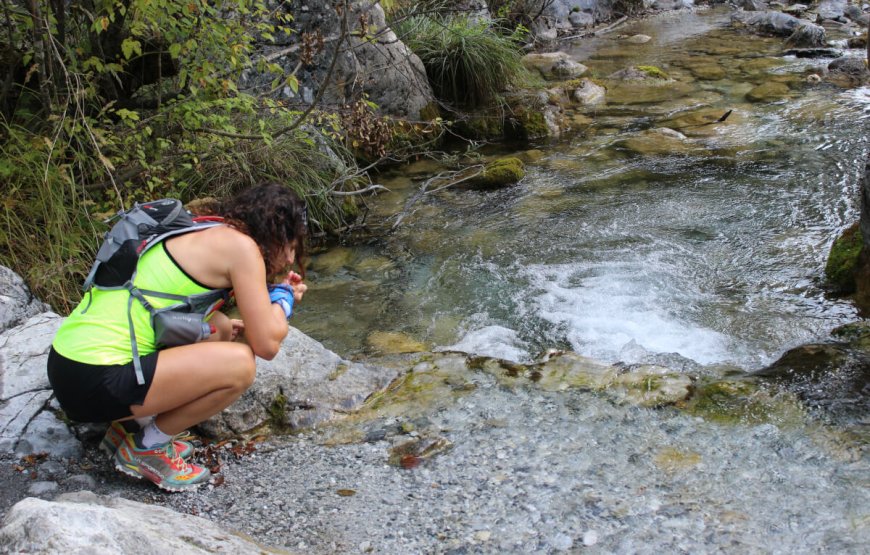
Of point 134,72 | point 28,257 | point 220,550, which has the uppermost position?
point 134,72

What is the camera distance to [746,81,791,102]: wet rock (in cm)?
1027

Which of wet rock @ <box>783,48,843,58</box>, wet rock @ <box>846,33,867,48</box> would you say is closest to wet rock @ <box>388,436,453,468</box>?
wet rock @ <box>783,48,843,58</box>

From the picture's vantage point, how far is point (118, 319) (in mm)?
2684

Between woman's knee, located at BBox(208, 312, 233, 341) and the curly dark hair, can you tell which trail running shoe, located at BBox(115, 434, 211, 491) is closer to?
woman's knee, located at BBox(208, 312, 233, 341)

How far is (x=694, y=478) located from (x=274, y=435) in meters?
2.01

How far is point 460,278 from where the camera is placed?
19.3 ft

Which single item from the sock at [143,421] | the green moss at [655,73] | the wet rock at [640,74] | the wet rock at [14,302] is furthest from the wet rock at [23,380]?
the green moss at [655,73]

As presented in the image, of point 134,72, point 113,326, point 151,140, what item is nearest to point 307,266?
point 151,140

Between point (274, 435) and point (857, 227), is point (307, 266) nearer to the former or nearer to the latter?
point (274, 435)

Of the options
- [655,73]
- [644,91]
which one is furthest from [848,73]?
[644,91]

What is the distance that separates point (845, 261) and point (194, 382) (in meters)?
4.57

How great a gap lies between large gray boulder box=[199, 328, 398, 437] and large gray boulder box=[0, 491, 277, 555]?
1.14m

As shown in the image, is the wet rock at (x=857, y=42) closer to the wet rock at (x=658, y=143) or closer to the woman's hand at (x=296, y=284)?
the wet rock at (x=658, y=143)

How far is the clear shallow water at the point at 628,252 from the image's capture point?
15.9 feet
